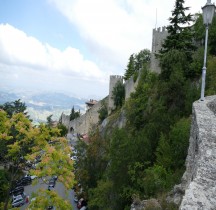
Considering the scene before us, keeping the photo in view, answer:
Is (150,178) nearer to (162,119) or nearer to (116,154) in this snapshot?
(116,154)

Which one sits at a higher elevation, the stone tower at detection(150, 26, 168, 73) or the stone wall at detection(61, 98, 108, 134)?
the stone tower at detection(150, 26, 168, 73)

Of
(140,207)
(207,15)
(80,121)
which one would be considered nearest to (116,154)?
(140,207)

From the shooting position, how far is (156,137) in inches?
802

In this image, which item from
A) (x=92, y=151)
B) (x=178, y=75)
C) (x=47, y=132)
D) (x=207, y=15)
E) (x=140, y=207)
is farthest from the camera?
(x=92, y=151)

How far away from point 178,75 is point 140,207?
579 inches

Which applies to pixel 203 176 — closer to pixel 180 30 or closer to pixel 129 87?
pixel 180 30

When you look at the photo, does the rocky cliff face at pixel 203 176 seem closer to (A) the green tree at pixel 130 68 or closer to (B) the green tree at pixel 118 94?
(B) the green tree at pixel 118 94

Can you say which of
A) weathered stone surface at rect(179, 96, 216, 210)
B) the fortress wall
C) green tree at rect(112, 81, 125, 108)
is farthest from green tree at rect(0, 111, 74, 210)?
green tree at rect(112, 81, 125, 108)

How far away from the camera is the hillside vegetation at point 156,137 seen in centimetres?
1573

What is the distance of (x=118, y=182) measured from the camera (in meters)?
19.8

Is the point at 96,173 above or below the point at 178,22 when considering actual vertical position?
below

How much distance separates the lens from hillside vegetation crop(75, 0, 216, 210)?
15727mm

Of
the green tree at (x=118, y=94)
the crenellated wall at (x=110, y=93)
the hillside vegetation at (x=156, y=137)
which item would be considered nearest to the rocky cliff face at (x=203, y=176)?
the hillside vegetation at (x=156, y=137)

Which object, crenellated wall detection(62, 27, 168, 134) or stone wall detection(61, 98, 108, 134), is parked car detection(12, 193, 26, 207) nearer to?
crenellated wall detection(62, 27, 168, 134)
